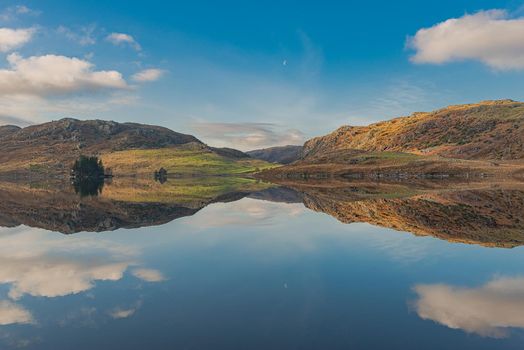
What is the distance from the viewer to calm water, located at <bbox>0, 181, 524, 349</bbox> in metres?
14.3

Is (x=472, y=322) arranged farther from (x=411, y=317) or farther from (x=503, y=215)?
(x=503, y=215)

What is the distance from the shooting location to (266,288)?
65.1ft

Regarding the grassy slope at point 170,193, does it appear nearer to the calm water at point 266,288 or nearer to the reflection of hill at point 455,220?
the reflection of hill at point 455,220

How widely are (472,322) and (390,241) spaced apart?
57.5 ft

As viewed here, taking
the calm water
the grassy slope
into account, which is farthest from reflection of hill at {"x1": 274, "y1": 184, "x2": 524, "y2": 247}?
the grassy slope

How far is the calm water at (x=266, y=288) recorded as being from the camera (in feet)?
46.8

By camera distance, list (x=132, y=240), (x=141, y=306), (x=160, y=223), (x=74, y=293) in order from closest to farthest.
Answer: (x=141, y=306), (x=74, y=293), (x=132, y=240), (x=160, y=223)

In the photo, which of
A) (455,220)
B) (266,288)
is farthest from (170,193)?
(266,288)

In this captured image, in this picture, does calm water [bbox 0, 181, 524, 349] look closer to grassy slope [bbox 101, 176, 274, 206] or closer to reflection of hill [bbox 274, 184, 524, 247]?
reflection of hill [bbox 274, 184, 524, 247]

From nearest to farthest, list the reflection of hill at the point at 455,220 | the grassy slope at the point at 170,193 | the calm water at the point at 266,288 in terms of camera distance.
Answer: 1. the calm water at the point at 266,288
2. the reflection of hill at the point at 455,220
3. the grassy slope at the point at 170,193

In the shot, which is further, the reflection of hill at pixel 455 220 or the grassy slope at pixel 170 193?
the grassy slope at pixel 170 193

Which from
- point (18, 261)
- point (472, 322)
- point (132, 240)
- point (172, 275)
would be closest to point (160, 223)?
point (132, 240)

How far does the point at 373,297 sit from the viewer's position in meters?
18.4

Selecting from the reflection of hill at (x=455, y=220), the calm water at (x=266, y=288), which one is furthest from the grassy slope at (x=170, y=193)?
the calm water at (x=266, y=288)
